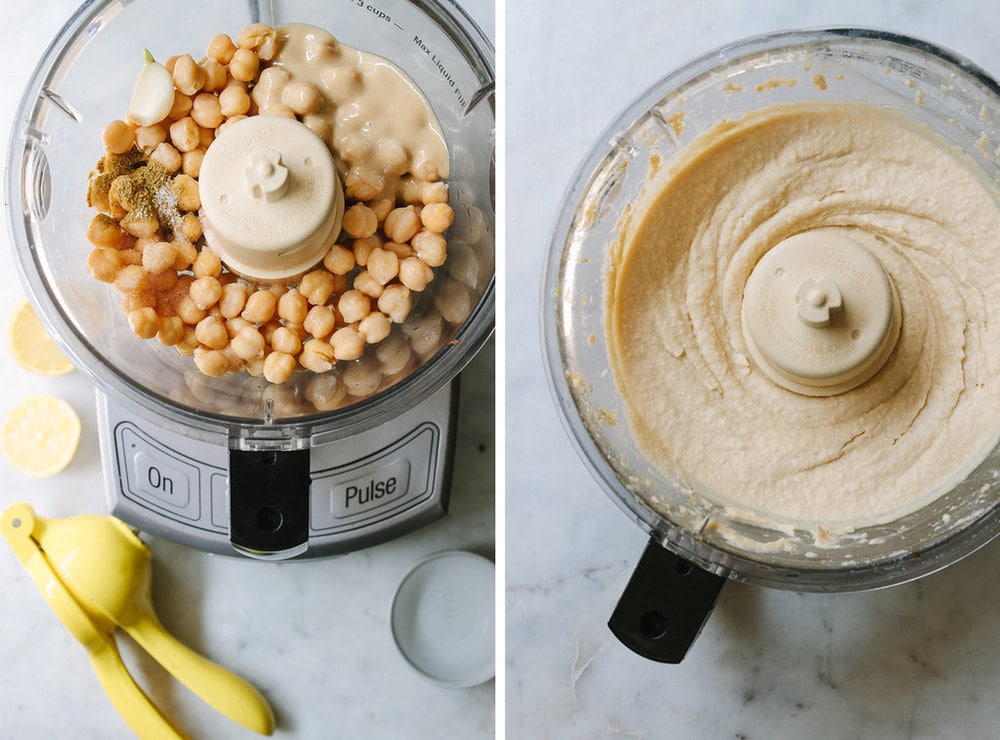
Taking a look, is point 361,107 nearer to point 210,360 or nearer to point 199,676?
Answer: point 210,360

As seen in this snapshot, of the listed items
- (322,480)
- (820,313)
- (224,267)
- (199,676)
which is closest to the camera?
(820,313)

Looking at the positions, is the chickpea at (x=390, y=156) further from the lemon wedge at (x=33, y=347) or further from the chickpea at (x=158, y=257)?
the lemon wedge at (x=33, y=347)

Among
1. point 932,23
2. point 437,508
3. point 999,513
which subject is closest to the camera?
point 999,513

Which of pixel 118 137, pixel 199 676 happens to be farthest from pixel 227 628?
pixel 118 137

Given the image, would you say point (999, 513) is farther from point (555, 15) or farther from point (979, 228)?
point (555, 15)

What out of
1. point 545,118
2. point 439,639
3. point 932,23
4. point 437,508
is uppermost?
point 932,23

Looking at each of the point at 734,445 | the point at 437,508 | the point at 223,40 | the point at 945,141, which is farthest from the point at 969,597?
the point at 223,40

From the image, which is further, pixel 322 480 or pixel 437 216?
pixel 322 480
